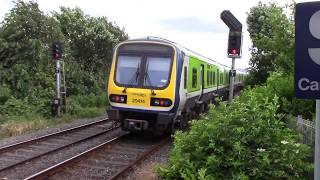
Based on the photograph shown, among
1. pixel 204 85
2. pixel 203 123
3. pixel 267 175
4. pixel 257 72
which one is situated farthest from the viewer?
pixel 257 72

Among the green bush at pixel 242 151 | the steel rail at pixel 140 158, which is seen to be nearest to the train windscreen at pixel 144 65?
the steel rail at pixel 140 158

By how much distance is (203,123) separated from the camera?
725cm

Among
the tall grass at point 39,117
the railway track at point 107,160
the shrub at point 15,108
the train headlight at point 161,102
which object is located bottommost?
the railway track at point 107,160

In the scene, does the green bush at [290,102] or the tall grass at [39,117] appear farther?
the tall grass at [39,117]

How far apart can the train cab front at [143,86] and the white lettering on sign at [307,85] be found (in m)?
10.0

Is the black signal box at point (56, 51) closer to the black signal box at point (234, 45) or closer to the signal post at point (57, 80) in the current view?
the signal post at point (57, 80)

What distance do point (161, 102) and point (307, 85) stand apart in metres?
10.1

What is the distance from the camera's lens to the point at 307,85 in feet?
12.3

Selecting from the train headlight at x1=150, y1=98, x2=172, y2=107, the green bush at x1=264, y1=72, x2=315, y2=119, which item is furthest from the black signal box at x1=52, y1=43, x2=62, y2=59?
the green bush at x1=264, y1=72, x2=315, y2=119

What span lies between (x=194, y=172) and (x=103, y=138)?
8999 mm

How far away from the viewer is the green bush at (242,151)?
19.9ft

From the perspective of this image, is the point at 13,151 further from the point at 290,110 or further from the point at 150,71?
the point at 290,110

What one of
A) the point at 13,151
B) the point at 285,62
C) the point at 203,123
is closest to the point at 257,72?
the point at 285,62

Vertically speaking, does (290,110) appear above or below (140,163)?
above
